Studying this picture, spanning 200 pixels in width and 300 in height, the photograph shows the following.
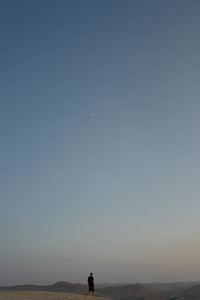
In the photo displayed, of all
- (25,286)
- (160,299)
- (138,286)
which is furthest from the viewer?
(138,286)

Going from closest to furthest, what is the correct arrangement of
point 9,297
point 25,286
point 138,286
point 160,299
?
point 9,297 → point 160,299 → point 25,286 → point 138,286

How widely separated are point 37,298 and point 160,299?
5485 cm

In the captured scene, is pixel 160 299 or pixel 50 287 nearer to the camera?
pixel 160 299

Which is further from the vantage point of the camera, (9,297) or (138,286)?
(138,286)

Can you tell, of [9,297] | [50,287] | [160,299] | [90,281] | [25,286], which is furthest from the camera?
[50,287]

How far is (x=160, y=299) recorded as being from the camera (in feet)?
236

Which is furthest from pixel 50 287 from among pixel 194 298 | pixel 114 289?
pixel 194 298

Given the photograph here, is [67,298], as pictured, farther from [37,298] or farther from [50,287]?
[50,287]

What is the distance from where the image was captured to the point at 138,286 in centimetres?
10338

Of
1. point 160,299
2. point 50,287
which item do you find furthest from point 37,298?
point 50,287

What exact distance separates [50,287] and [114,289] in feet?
66.8

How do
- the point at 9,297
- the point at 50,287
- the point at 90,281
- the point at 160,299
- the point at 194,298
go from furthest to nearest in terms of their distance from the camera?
the point at 50,287 → the point at 160,299 → the point at 194,298 → the point at 90,281 → the point at 9,297

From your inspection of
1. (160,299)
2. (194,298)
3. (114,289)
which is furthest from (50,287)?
(194,298)

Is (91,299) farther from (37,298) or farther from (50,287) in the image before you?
(50,287)
